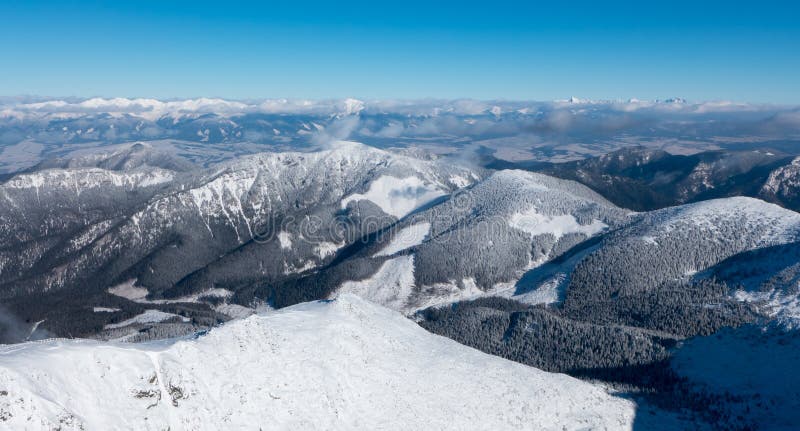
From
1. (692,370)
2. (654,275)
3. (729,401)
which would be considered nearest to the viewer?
(729,401)

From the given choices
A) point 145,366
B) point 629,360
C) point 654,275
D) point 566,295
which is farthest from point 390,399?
point 654,275

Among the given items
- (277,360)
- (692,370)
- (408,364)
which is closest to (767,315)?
(692,370)

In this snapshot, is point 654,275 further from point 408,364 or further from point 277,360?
point 277,360

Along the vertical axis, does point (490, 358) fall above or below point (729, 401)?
above

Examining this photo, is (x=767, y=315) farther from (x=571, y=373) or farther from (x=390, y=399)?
(x=390, y=399)

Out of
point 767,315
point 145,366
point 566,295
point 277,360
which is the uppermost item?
point 145,366

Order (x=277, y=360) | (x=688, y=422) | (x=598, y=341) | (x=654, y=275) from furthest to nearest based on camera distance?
(x=654, y=275) → (x=598, y=341) → (x=688, y=422) → (x=277, y=360)

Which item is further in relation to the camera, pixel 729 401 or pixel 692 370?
pixel 692 370
